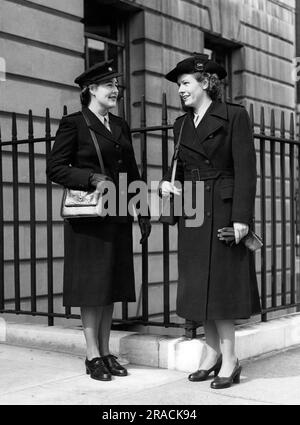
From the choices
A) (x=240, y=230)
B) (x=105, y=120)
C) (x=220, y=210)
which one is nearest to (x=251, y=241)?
(x=240, y=230)

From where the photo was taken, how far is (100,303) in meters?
4.61

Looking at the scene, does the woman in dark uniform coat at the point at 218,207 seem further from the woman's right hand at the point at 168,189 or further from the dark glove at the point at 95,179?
the dark glove at the point at 95,179

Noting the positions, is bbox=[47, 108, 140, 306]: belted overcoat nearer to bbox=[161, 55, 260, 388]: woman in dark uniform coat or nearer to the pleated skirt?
the pleated skirt

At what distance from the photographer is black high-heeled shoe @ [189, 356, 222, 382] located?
4633mm

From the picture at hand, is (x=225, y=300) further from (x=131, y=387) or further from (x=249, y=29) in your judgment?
(x=249, y=29)

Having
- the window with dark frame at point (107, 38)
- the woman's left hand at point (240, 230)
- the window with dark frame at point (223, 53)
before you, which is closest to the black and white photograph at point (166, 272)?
the woman's left hand at point (240, 230)

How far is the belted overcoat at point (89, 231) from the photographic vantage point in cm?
462

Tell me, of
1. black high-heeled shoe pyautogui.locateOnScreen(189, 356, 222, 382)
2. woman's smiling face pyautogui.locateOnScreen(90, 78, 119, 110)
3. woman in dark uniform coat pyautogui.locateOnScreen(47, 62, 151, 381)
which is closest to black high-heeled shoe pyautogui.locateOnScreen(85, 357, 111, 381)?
woman in dark uniform coat pyautogui.locateOnScreen(47, 62, 151, 381)

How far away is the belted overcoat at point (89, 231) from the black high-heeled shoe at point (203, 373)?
0.71m

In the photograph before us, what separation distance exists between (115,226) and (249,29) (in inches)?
362

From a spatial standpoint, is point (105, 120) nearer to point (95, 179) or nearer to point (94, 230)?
point (95, 179)

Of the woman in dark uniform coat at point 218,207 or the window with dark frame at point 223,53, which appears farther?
the window with dark frame at point 223,53

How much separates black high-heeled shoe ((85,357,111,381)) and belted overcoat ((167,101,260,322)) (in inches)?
26.7
